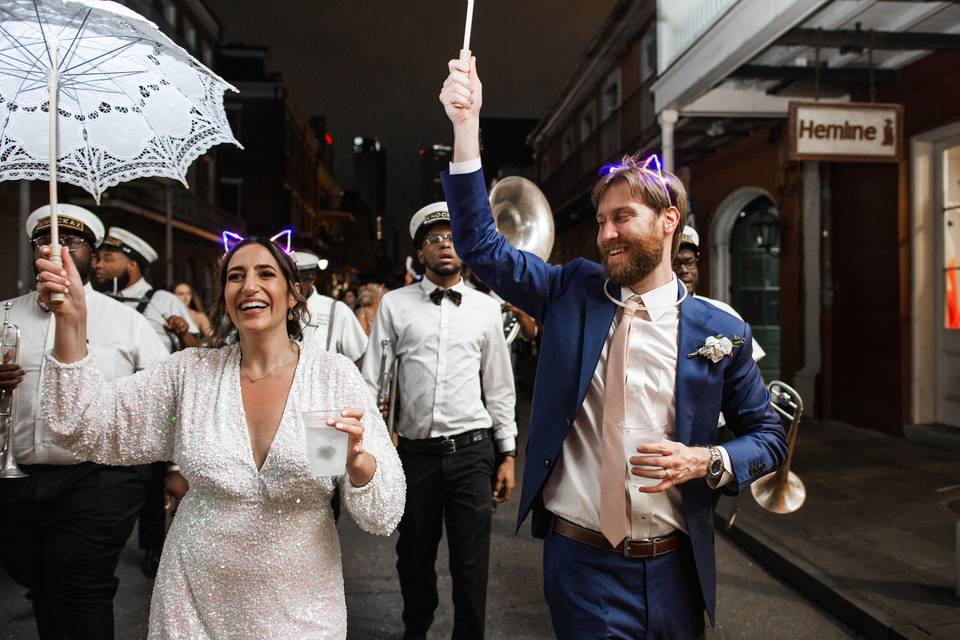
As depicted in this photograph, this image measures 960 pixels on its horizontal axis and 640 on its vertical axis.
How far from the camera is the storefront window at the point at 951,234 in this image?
322 inches

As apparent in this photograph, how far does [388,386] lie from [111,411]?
6.59ft

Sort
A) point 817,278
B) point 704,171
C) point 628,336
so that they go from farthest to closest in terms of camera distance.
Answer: point 704,171 < point 817,278 < point 628,336

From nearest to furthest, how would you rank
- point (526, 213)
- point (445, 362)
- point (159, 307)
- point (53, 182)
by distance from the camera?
point (53, 182) < point (445, 362) < point (526, 213) < point (159, 307)

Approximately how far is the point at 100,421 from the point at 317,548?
74 centimetres

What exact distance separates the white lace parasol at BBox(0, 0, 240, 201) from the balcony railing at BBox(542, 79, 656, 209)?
1024 cm

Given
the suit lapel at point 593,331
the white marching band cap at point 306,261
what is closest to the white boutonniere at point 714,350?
A: the suit lapel at point 593,331

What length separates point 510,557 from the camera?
528 cm

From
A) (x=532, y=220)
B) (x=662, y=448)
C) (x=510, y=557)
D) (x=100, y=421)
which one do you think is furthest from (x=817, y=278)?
(x=100, y=421)

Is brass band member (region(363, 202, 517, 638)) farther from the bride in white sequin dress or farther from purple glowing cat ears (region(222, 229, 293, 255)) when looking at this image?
the bride in white sequin dress

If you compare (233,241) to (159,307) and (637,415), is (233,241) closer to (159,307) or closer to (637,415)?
(637,415)

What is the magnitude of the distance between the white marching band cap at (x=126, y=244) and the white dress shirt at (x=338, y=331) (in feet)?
6.40

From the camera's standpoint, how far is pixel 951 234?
8.28 metres

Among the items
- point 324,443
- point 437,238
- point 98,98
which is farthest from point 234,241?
point 437,238

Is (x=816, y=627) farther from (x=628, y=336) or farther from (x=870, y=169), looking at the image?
(x=870, y=169)
